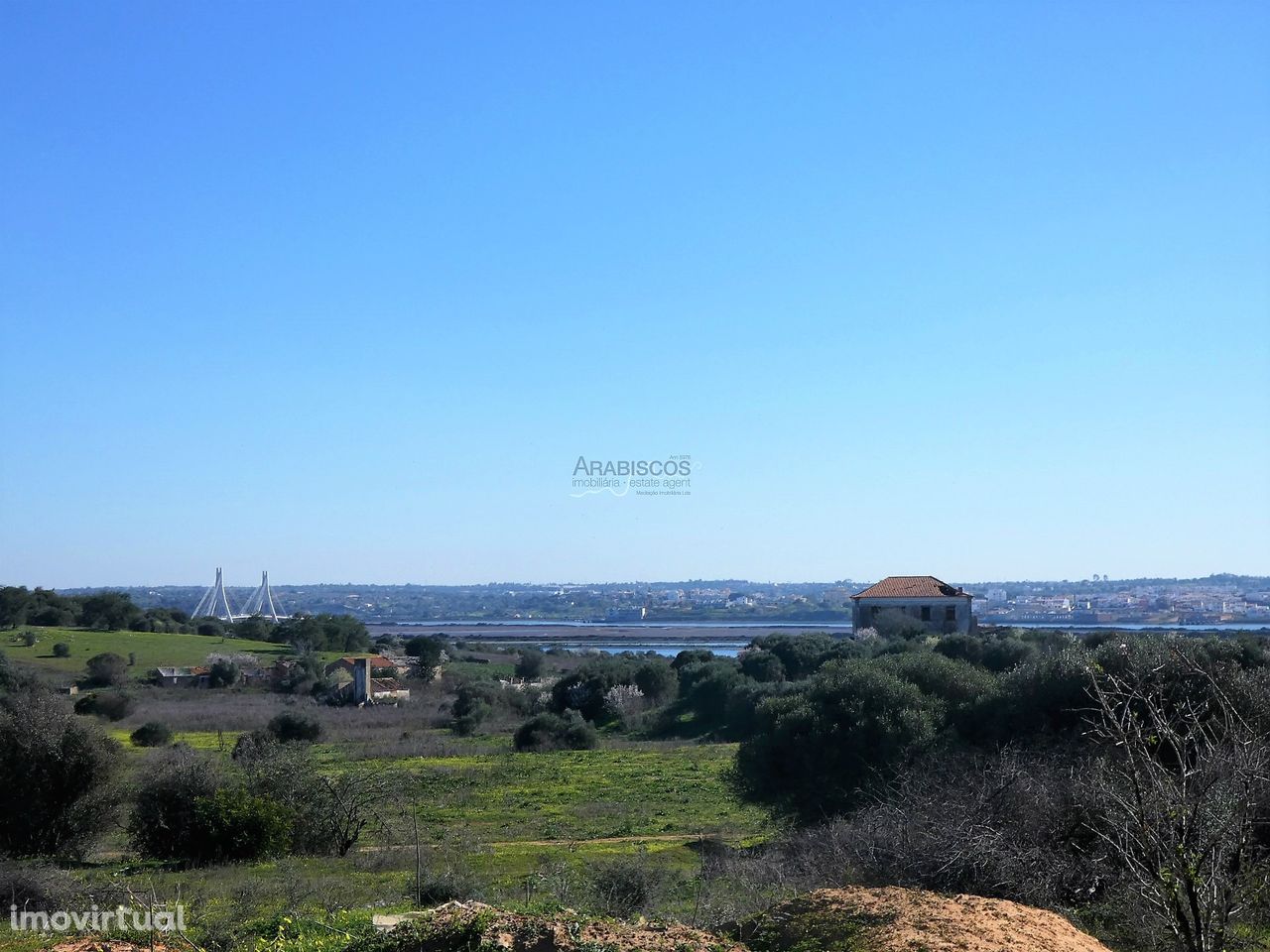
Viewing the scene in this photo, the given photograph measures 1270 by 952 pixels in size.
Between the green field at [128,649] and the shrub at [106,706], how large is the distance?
11.1 meters

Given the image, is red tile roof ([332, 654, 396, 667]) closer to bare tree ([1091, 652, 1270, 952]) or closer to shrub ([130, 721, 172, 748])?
shrub ([130, 721, 172, 748])

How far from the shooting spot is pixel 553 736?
4400 centimetres

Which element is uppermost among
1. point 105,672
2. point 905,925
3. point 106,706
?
point 905,925

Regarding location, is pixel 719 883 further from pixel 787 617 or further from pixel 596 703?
pixel 787 617

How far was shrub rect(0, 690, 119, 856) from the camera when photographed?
20062 millimetres

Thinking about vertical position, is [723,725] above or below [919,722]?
below

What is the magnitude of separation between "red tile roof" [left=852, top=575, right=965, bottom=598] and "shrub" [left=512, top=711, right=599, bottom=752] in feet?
79.0

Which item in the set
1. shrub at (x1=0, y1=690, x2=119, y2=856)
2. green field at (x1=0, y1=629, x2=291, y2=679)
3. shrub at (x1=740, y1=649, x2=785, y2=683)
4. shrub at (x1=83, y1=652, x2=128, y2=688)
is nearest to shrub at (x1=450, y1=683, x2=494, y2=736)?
shrub at (x1=740, y1=649, x2=785, y2=683)

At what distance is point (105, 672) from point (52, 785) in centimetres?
4291

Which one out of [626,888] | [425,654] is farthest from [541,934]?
[425,654]

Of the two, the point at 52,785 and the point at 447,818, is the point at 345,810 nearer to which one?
the point at 52,785

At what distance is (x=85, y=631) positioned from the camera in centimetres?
7462

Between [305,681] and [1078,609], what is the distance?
10435cm

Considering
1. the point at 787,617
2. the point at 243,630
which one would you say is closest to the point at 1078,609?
the point at 787,617
